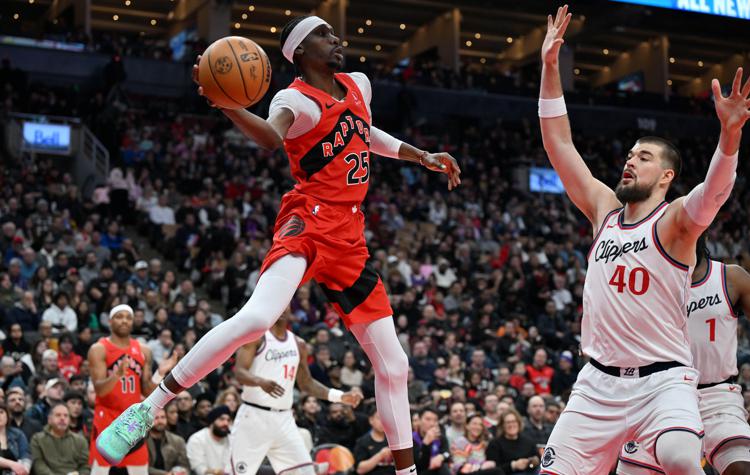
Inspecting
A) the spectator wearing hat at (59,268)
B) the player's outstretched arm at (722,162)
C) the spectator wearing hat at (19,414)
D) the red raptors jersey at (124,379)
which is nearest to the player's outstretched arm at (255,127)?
the player's outstretched arm at (722,162)

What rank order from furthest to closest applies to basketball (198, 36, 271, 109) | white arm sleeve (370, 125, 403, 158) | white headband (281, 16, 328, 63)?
white arm sleeve (370, 125, 403, 158)
white headband (281, 16, 328, 63)
basketball (198, 36, 271, 109)

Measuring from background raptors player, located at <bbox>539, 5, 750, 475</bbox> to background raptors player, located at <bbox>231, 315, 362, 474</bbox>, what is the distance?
4.19 metres

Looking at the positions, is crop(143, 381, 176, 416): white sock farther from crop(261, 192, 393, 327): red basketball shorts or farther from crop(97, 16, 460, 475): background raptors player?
crop(261, 192, 393, 327): red basketball shorts

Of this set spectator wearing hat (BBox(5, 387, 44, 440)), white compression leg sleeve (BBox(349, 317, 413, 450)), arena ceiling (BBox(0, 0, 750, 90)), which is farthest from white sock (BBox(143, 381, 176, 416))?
arena ceiling (BBox(0, 0, 750, 90))

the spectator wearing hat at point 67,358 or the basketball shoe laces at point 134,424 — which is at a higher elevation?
the basketball shoe laces at point 134,424

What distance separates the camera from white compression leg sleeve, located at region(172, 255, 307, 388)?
5.22 m

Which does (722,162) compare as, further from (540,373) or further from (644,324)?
(540,373)

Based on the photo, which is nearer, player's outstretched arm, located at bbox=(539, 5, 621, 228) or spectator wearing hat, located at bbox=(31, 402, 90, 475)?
player's outstretched arm, located at bbox=(539, 5, 621, 228)

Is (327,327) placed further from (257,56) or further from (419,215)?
(257,56)

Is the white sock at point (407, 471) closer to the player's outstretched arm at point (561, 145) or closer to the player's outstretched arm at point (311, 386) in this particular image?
the player's outstretched arm at point (561, 145)

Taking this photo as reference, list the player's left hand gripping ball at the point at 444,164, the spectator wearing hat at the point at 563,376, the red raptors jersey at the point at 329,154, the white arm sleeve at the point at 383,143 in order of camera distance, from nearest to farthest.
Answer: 1. the red raptors jersey at the point at 329,154
2. the player's left hand gripping ball at the point at 444,164
3. the white arm sleeve at the point at 383,143
4. the spectator wearing hat at the point at 563,376

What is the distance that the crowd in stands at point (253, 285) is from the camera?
1153cm

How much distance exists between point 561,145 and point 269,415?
4.80m

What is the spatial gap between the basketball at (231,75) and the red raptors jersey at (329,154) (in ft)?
2.11
